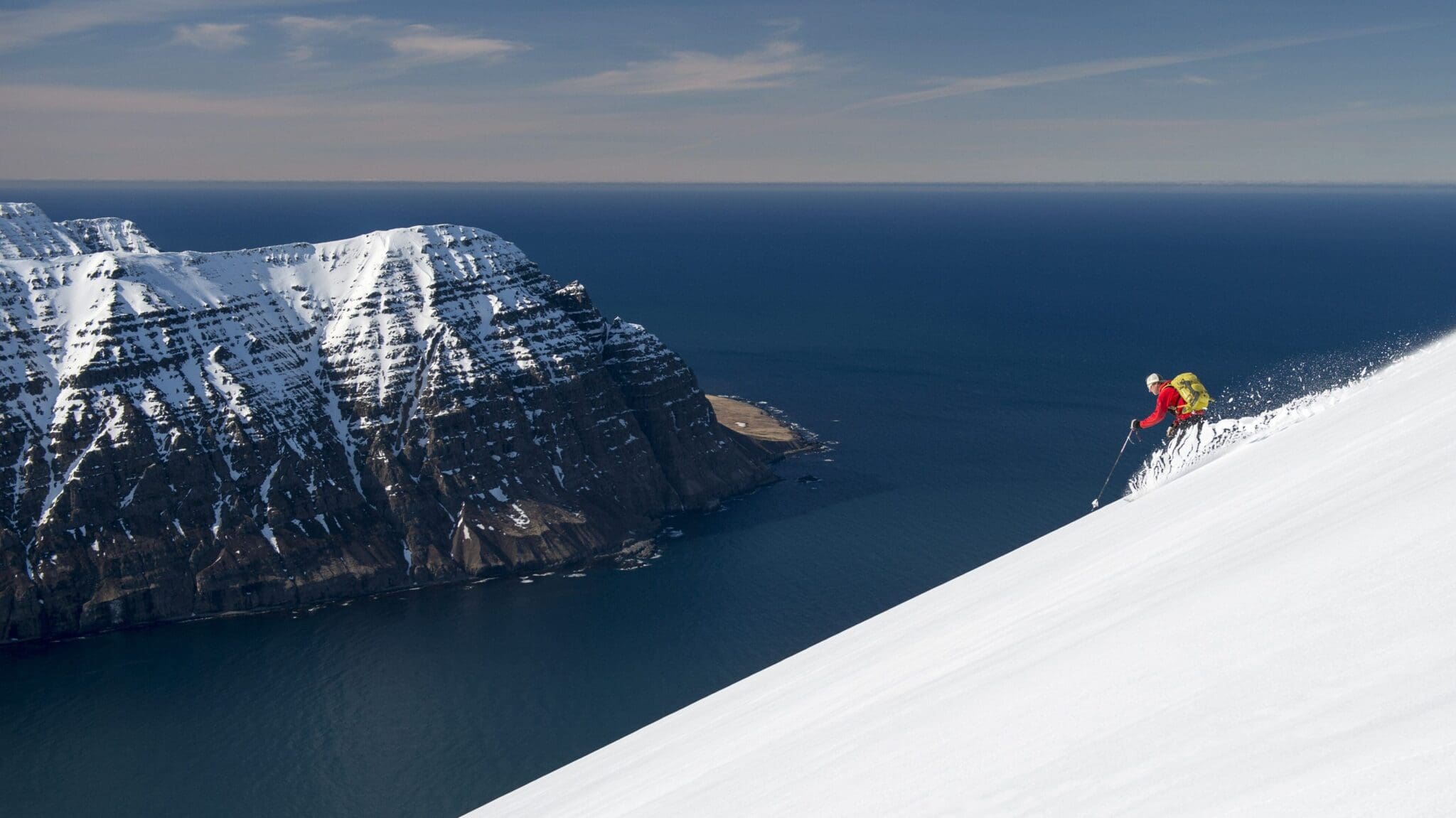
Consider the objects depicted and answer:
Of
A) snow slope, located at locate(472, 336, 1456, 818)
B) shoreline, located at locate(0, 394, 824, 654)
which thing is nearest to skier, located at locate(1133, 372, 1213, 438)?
snow slope, located at locate(472, 336, 1456, 818)

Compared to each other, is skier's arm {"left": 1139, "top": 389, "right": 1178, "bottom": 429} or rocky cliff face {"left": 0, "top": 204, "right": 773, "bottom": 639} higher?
skier's arm {"left": 1139, "top": 389, "right": 1178, "bottom": 429}

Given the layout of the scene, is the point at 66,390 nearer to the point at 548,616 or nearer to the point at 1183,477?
the point at 548,616

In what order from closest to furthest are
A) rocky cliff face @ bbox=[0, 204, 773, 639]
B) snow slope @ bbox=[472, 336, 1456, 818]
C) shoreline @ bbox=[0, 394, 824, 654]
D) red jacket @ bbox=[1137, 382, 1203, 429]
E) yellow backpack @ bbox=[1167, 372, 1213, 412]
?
snow slope @ bbox=[472, 336, 1456, 818], yellow backpack @ bbox=[1167, 372, 1213, 412], red jacket @ bbox=[1137, 382, 1203, 429], shoreline @ bbox=[0, 394, 824, 654], rocky cliff face @ bbox=[0, 204, 773, 639]

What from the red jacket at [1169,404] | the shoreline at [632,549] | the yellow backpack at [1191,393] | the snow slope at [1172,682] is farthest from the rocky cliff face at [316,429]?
the snow slope at [1172,682]

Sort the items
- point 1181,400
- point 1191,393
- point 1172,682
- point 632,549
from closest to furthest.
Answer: point 1172,682 → point 1191,393 → point 1181,400 → point 632,549

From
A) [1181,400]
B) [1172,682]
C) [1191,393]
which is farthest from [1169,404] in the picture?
[1172,682]

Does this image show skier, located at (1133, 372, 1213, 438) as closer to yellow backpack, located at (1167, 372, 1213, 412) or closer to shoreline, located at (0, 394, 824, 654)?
yellow backpack, located at (1167, 372, 1213, 412)

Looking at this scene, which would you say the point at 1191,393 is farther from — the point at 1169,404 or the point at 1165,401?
the point at 1169,404

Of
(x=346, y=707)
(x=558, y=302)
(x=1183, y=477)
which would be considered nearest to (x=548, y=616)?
(x=346, y=707)
